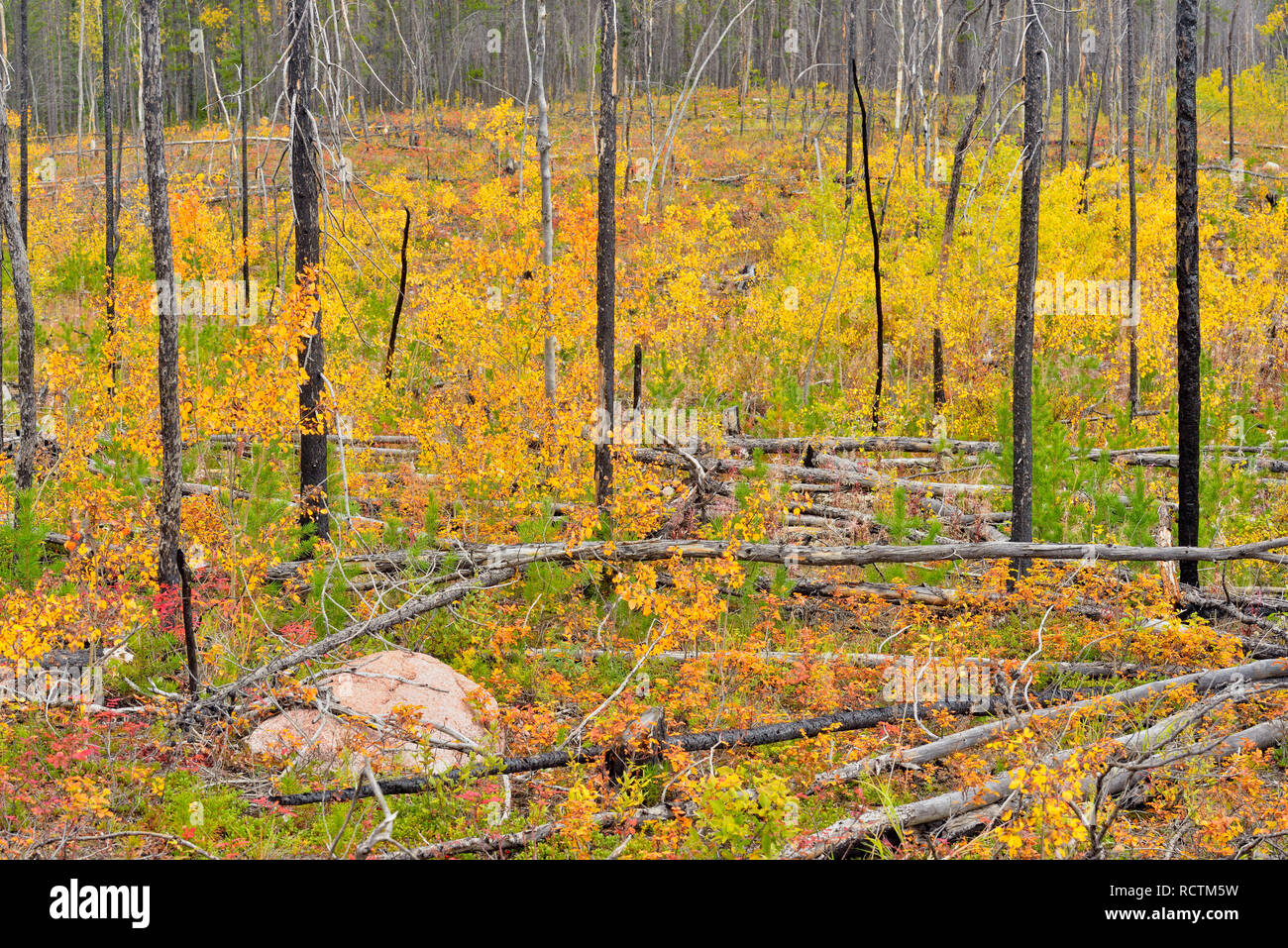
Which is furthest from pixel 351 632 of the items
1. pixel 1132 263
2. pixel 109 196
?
pixel 1132 263

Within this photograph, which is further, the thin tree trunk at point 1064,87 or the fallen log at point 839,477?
the thin tree trunk at point 1064,87

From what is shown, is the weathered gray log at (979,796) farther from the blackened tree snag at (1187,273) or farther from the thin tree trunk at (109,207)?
the thin tree trunk at (109,207)

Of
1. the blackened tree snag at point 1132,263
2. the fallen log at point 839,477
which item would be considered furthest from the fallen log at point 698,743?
the blackened tree snag at point 1132,263

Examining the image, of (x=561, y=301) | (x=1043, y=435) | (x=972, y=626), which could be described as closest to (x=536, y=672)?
(x=972, y=626)

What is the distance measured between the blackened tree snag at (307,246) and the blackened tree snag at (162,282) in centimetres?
112

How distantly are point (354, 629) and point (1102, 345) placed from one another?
16.0 metres

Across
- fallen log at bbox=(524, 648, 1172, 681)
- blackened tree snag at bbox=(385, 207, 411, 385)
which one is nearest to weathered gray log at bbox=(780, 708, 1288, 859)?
fallen log at bbox=(524, 648, 1172, 681)

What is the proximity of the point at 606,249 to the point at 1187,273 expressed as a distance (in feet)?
18.1

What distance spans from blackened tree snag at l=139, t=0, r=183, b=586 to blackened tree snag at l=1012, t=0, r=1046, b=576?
7268 millimetres

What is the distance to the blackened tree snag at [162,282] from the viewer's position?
7480mm

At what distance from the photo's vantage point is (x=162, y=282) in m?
7.74

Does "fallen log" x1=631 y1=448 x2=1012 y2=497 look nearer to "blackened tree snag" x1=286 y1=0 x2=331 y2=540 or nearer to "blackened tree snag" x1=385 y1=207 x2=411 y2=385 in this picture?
"blackened tree snag" x1=385 y1=207 x2=411 y2=385

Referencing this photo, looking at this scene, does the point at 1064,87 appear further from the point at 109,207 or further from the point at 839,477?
the point at 109,207

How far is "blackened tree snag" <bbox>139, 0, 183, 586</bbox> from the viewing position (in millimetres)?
7480
